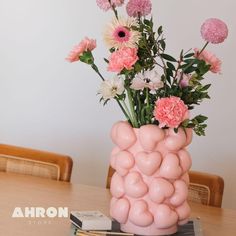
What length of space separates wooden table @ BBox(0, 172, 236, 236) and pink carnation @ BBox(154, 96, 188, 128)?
0.37m

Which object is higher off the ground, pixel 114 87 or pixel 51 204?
pixel 114 87

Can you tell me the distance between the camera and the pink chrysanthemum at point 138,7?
3.99 ft

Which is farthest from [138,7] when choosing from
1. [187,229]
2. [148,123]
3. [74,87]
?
[74,87]

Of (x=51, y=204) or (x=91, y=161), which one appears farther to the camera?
(x=91, y=161)

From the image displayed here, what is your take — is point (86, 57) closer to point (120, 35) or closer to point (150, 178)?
point (120, 35)

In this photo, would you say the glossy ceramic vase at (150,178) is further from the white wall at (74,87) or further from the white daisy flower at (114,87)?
the white wall at (74,87)

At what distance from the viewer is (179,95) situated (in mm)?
1196

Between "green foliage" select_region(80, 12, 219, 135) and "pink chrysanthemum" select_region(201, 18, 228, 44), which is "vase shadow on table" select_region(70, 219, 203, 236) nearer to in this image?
"green foliage" select_region(80, 12, 219, 135)

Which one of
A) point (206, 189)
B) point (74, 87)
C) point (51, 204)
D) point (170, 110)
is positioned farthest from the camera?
point (74, 87)

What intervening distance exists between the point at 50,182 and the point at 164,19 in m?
1.05

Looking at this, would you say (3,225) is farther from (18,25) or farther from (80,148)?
(18,25)

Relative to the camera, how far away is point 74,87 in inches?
97.4

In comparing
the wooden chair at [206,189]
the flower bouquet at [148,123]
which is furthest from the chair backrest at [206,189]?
the flower bouquet at [148,123]

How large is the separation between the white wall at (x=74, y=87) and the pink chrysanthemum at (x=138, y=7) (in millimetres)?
1167
